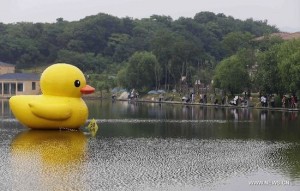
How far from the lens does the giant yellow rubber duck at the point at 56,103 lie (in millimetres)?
26609

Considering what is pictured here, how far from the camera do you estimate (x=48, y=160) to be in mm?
18297

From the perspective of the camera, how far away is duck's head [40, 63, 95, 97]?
1072 inches

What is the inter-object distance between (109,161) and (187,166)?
8.26ft

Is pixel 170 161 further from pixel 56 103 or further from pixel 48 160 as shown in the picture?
pixel 56 103

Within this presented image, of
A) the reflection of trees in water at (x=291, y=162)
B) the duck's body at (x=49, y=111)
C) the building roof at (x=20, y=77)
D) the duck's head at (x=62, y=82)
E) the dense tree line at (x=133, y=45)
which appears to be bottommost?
the reflection of trees in water at (x=291, y=162)

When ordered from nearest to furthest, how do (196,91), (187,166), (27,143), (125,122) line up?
1. (187,166)
2. (27,143)
3. (125,122)
4. (196,91)

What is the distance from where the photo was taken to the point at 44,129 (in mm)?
27703

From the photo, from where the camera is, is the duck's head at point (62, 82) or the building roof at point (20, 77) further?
the building roof at point (20, 77)

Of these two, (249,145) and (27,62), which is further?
(27,62)

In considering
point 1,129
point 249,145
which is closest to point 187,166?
point 249,145

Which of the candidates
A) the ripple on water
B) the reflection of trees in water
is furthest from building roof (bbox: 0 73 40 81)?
the reflection of trees in water

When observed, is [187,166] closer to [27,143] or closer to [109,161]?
[109,161]

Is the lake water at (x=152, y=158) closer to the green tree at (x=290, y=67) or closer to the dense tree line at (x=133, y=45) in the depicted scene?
the green tree at (x=290, y=67)

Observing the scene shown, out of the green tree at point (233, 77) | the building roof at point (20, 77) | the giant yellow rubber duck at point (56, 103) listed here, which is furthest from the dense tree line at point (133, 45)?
the giant yellow rubber duck at point (56, 103)
